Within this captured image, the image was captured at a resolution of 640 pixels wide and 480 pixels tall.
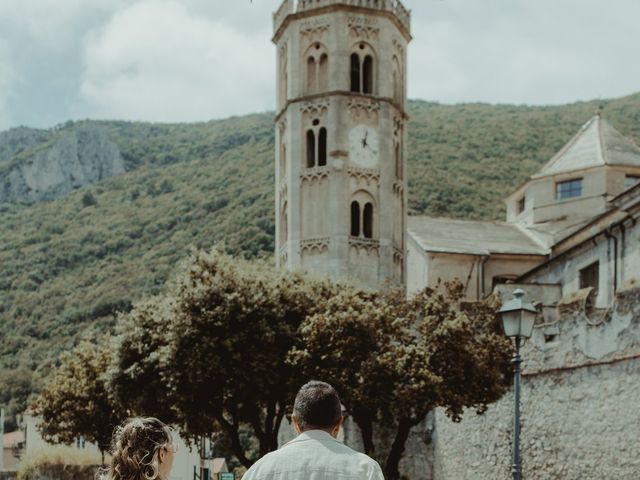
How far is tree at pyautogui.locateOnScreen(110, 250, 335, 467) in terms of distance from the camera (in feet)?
111

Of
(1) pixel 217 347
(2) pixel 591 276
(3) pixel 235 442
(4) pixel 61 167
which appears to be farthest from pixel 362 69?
(4) pixel 61 167

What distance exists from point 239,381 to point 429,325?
554 cm

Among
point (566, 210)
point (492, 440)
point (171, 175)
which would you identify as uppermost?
point (171, 175)

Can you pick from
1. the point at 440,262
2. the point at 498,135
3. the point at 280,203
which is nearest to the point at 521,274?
the point at 440,262

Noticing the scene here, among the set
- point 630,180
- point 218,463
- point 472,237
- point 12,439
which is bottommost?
point 218,463

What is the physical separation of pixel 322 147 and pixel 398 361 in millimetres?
21594

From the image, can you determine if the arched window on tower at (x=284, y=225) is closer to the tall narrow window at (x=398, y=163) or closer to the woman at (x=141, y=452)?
the tall narrow window at (x=398, y=163)

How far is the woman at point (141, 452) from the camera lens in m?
5.55

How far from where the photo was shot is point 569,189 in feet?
192

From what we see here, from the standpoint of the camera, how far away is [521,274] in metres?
54.4

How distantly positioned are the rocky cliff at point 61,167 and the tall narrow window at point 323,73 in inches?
3397

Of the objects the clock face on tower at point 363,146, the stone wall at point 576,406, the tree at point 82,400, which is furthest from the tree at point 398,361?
the clock face on tower at point 363,146

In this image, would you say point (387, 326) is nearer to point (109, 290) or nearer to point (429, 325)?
point (429, 325)

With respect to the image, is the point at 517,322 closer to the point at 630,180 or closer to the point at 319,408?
the point at 319,408
